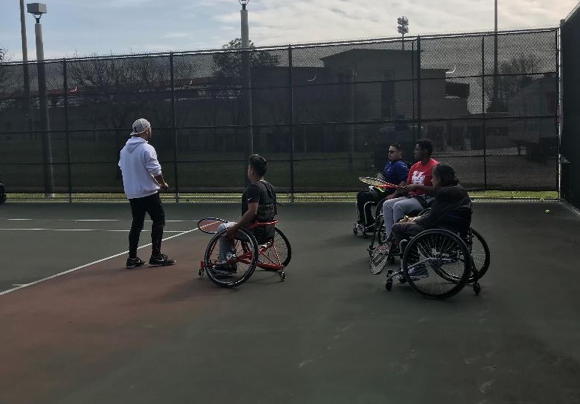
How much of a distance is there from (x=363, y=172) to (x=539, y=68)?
3802 millimetres

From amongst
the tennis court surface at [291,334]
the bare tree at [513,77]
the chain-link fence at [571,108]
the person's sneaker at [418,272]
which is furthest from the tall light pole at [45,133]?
the person's sneaker at [418,272]

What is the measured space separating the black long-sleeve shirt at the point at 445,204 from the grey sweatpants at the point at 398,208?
120cm

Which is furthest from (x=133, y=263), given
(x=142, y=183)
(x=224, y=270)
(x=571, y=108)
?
(x=571, y=108)

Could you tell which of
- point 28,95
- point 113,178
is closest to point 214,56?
point 113,178

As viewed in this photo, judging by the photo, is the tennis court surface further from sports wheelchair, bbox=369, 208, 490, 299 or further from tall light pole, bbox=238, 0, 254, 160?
tall light pole, bbox=238, 0, 254, 160

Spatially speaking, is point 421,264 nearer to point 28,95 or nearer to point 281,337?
point 281,337

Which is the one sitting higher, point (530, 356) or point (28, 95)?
point (28, 95)

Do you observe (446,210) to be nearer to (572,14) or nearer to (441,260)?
(441,260)

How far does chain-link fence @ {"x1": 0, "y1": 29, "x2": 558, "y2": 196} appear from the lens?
12305 millimetres

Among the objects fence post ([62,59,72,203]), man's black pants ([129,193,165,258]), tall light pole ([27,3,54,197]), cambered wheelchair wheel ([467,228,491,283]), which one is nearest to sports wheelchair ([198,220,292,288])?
man's black pants ([129,193,165,258])

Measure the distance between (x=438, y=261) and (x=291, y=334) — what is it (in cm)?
158

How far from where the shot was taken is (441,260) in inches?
219

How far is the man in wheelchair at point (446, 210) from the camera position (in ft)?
18.7

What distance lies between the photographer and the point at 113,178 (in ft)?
48.4
